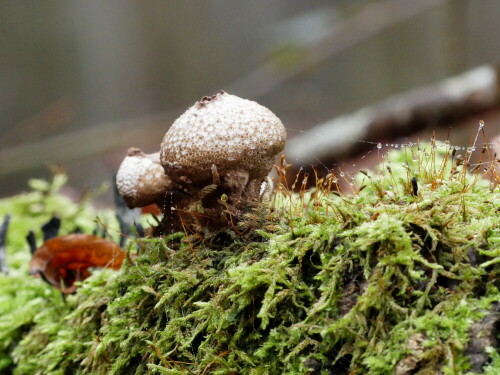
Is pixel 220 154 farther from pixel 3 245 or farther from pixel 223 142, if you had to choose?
pixel 3 245

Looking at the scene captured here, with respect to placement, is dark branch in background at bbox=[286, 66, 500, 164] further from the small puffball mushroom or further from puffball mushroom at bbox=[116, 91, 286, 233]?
puffball mushroom at bbox=[116, 91, 286, 233]

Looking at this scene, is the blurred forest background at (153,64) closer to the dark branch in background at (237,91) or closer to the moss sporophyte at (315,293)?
the dark branch in background at (237,91)

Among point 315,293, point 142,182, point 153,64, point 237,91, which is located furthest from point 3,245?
point 153,64

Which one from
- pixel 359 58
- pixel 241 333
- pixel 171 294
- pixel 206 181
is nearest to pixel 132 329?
pixel 171 294

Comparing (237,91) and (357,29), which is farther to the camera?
(237,91)

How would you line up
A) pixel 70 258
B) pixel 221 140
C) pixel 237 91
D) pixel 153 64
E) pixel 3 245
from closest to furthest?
pixel 221 140 < pixel 70 258 < pixel 3 245 < pixel 237 91 < pixel 153 64

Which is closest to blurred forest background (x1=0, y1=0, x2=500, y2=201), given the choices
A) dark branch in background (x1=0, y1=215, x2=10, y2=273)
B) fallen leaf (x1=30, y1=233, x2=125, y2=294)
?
dark branch in background (x1=0, y1=215, x2=10, y2=273)

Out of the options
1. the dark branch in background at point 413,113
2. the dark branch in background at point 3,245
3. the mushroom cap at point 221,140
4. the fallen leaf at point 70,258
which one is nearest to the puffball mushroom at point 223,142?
the mushroom cap at point 221,140
